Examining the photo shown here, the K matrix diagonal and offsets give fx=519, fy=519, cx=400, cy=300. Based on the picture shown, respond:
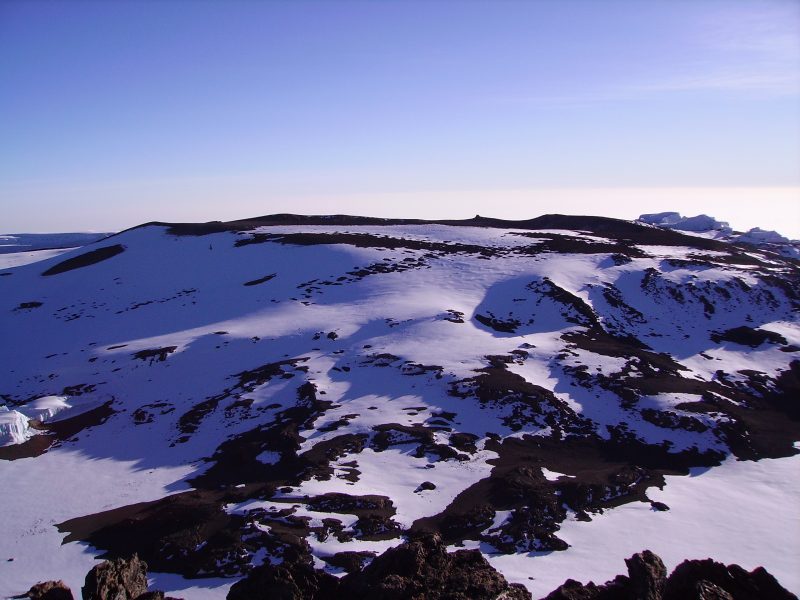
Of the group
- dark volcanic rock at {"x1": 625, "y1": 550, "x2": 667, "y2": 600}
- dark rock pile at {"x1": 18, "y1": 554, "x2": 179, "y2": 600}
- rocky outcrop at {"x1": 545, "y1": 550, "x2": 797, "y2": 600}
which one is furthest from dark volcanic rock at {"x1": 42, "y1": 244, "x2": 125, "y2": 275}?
dark volcanic rock at {"x1": 625, "y1": 550, "x2": 667, "y2": 600}

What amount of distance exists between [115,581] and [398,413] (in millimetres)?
22780

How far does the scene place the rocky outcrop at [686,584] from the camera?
9078mm

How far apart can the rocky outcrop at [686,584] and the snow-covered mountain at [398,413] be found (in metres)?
9.52

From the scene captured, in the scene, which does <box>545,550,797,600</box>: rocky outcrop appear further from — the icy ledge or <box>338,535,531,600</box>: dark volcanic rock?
the icy ledge

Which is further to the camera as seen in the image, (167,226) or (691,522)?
(167,226)

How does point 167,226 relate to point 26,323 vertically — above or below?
above

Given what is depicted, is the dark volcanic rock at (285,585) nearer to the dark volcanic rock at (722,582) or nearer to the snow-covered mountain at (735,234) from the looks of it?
the dark volcanic rock at (722,582)

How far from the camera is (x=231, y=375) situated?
3762cm

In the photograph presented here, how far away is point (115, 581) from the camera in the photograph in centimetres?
1027

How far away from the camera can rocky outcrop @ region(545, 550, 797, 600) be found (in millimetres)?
9078

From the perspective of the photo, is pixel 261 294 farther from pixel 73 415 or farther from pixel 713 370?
pixel 713 370

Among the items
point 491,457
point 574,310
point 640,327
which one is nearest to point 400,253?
point 574,310

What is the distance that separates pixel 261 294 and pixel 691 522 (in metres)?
42.0

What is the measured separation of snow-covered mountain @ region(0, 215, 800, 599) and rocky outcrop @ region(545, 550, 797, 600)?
375 inches
